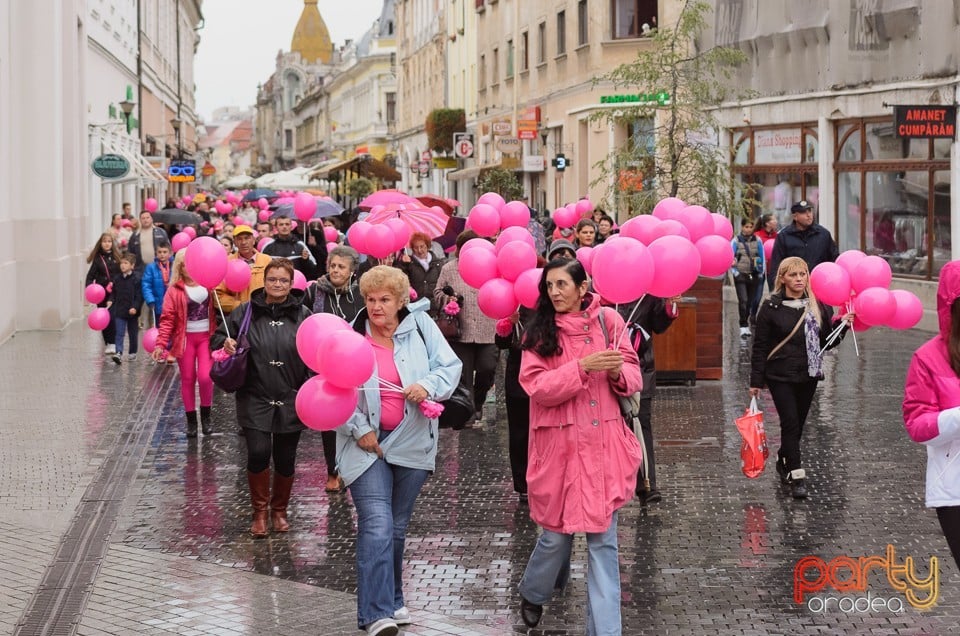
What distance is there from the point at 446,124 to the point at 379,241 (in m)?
49.2

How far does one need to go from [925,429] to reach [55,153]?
1965 centimetres

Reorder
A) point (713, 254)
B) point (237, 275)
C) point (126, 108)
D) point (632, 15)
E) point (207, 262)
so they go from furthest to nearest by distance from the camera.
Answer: point (632, 15) → point (126, 108) → point (237, 275) → point (207, 262) → point (713, 254)

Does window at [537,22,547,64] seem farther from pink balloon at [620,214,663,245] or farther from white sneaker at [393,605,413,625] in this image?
white sneaker at [393,605,413,625]

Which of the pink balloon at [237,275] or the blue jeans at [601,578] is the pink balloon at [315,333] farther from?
the pink balloon at [237,275]

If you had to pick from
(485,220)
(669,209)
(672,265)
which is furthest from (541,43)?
(672,265)

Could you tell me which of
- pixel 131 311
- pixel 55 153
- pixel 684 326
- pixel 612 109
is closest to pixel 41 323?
pixel 55 153

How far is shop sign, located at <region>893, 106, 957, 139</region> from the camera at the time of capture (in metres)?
21.4

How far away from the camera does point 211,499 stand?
10.3 metres

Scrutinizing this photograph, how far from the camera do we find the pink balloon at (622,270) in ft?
23.4

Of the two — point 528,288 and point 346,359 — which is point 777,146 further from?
point 346,359

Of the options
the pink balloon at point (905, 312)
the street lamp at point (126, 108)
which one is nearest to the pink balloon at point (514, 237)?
the pink balloon at point (905, 312)

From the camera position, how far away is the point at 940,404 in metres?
5.83

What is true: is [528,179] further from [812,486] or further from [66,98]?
[812,486]

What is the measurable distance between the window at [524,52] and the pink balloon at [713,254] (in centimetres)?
3948
